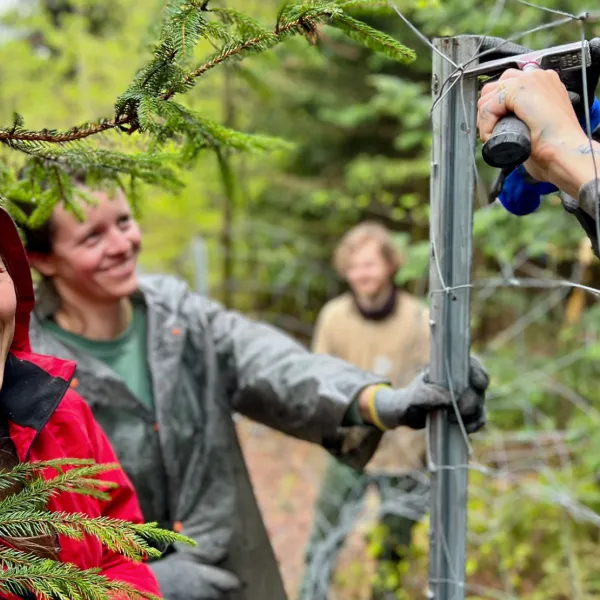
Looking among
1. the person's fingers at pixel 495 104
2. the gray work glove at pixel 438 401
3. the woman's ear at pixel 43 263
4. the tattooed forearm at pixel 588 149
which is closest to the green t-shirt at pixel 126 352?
the woman's ear at pixel 43 263

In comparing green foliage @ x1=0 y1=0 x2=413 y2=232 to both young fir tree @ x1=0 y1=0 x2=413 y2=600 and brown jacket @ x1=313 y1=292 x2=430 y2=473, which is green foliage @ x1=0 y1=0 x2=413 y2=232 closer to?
young fir tree @ x1=0 y1=0 x2=413 y2=600

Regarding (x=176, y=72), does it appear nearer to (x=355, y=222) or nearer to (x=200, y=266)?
(x=200, y=266)

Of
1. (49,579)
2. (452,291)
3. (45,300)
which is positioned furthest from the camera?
(45,300)

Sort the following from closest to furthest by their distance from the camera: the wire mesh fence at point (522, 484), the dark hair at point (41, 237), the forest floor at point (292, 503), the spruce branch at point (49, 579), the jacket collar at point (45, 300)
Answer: the spruce branch at point (49, 579) < the dark hair at point (41, 237) < the jacket collar at point (45, 300) < the wire mesh fence at point (522, 484) < the forest floor at point (292, 503)

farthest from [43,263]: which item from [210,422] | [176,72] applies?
[176,72]

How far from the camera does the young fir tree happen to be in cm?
104

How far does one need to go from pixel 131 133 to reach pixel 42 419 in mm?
581

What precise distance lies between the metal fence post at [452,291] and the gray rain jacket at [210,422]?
44 cm

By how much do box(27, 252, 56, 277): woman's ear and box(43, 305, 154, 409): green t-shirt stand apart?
0.17m

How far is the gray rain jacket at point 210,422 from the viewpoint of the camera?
2006 millimetres

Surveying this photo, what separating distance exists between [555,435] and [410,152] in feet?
14.8

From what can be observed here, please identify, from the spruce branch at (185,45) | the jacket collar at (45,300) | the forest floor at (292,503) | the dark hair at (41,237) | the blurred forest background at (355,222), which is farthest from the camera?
the forest floor at (292,503)

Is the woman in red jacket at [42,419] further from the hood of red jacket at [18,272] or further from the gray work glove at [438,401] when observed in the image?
the gray work glove at [438,401]

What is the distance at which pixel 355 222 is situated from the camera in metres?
8.07
